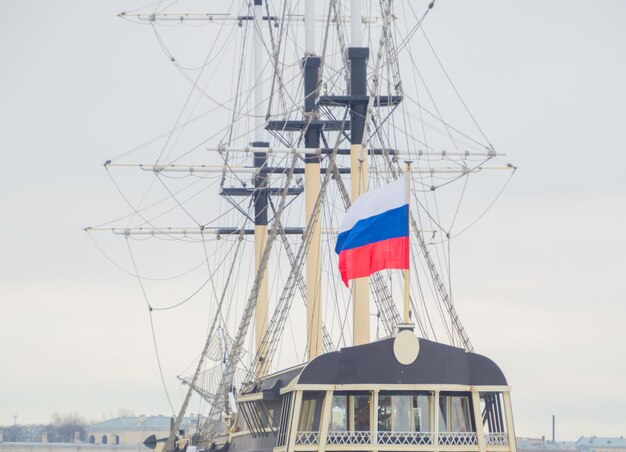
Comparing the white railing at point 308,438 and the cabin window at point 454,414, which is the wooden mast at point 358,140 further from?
the white railing at point 308,438

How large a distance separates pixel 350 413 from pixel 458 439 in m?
3.10

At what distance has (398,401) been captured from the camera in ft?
143

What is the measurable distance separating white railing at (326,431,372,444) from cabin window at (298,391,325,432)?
0.64m

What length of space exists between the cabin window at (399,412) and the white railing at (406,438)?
400 millimetres

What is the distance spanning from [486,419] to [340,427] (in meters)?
4.37

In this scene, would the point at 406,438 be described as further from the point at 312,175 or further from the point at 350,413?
the point at 312,175

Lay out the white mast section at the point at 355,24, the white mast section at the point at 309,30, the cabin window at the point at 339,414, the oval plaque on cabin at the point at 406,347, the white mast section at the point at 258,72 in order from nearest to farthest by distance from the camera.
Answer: the oval plaque on cabin at the point at 406,347 → the cabin window at the point at 339,414 → the white mast section at the point at 355,24 → the white mast section at the point at 309,30 → the white mast section at the point at 258,72

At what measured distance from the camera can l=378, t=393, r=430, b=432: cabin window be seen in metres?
43.6

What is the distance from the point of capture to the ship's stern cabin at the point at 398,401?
142 ft

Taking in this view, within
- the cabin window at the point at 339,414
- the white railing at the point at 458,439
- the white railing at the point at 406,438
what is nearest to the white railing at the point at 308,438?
the cabin window at the point at 339,414

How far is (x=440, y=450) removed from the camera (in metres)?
43.0

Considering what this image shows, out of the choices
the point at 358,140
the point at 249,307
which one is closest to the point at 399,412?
the point at 249,307

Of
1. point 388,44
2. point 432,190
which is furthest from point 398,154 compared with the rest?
point 388,44

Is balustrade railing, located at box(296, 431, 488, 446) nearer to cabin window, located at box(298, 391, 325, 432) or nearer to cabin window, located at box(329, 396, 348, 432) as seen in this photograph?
cabin window, located at box(329, 396, 348, 432)
